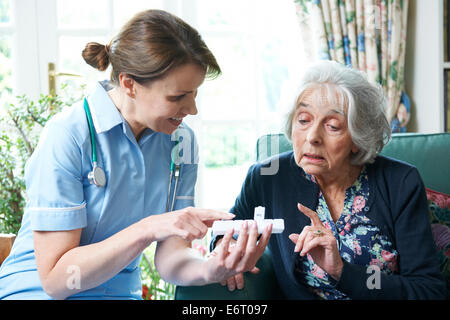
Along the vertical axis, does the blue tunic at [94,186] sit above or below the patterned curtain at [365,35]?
below

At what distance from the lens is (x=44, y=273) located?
1031mm

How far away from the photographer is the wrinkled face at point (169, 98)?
1095mm

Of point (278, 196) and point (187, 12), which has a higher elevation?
point (187, 12)

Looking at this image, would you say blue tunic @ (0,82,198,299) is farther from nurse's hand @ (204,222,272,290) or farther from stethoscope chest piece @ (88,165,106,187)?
nurse's hand @ (204,222,272,290)

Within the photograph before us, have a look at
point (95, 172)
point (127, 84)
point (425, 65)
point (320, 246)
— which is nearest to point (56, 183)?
point (95, 172)

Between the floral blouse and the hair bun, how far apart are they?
0.71m

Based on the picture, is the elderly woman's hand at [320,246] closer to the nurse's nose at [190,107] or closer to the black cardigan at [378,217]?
the black cardigan at [378,217]

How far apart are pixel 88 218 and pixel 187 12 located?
1.53 meters

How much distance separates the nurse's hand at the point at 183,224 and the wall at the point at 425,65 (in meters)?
1.56

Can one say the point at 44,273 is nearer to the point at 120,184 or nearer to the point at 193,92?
the point at 120,184

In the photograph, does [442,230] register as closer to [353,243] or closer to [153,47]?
[353,243]
